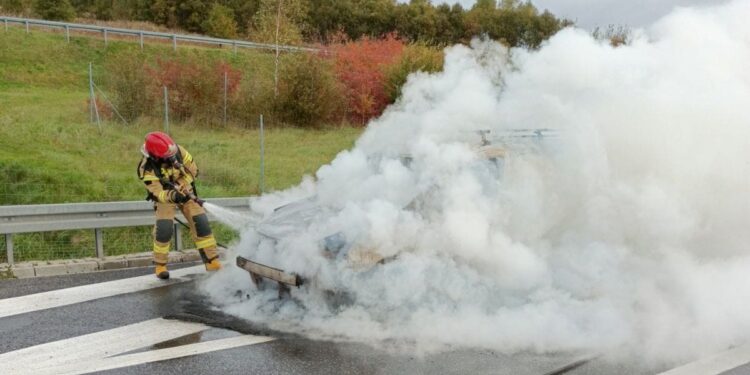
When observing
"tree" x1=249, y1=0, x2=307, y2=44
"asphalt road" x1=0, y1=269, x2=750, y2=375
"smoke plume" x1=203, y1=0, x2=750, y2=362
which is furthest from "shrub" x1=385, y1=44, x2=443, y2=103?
"asphalt road" x1=0, y1=269, x2=750, y2=375

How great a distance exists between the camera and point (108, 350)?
5504 millimetres

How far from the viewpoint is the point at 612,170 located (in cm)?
716

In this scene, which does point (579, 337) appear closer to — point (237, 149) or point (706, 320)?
point (706, 320)

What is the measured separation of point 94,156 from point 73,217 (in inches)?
250

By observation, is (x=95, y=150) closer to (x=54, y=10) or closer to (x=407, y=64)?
(x=407, y=64)

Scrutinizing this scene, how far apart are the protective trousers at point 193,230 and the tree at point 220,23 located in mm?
38054

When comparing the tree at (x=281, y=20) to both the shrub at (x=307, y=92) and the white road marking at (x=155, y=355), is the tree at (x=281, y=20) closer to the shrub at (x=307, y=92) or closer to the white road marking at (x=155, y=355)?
the shrub at (x=307, y=92)

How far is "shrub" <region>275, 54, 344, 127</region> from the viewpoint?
21.8 meters

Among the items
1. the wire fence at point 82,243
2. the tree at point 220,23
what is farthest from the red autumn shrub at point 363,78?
the tree at point 220,23

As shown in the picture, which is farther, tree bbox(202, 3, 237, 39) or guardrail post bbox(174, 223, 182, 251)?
tree bbox(202, 3, 237, 39)

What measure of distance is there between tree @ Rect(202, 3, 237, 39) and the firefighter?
1497 inches

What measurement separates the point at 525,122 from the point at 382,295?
270 cm

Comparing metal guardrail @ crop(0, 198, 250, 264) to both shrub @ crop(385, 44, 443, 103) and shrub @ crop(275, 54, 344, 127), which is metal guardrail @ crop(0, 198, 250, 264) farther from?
shrub @ crop(275, 54, 344, 127)

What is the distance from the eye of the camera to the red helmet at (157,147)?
757cm
